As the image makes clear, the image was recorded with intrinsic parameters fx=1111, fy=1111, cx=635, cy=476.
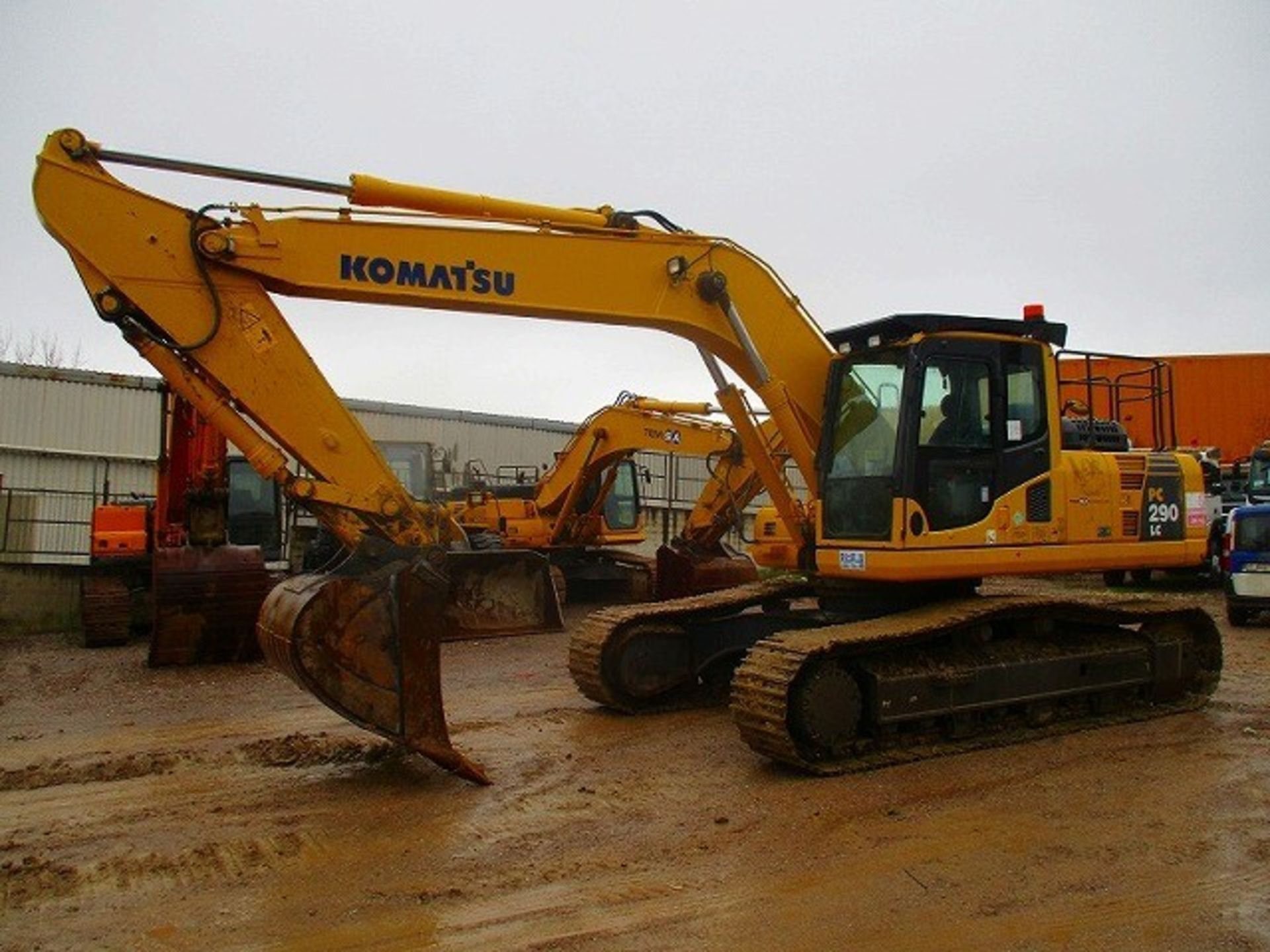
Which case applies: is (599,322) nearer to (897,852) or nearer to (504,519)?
(897,852)

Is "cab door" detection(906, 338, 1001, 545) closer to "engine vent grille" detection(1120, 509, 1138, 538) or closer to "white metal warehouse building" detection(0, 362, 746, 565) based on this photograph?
"engine vent grille" detection(1120, 509, 1138, 538)

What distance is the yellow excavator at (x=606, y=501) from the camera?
15680 millimetres

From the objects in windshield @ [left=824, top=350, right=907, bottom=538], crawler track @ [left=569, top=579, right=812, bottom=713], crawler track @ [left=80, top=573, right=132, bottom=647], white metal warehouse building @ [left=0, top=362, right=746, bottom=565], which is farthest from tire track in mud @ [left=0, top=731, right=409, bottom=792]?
white metal warehouse building @ [left=0, top=362, right=746, bottom=565]

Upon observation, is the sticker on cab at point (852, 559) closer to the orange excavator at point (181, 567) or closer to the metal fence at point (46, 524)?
the orange excavator at point (181, 567)

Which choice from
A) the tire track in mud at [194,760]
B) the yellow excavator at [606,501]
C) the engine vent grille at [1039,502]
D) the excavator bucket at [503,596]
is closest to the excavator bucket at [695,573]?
the yellow excavator at [606,501]

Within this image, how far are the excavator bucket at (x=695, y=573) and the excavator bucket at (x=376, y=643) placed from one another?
932 cm

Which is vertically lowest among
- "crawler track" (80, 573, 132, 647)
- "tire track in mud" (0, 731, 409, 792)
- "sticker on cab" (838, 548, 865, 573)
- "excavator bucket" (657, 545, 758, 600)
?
"tire track in mud" (0, 731, 409, 792)

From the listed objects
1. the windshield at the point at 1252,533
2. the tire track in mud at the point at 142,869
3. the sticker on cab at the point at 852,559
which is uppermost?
the windshield at the point at 1252,533

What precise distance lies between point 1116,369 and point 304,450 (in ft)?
35.3

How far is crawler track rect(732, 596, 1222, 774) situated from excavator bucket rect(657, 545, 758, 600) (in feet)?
23.7

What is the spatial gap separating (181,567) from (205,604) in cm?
45

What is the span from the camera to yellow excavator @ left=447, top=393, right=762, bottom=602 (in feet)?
51.4

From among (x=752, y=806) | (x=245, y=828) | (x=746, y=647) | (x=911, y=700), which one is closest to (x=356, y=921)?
(x=245, y=828)

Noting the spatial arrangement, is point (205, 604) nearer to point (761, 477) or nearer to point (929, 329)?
point (761, 477)
